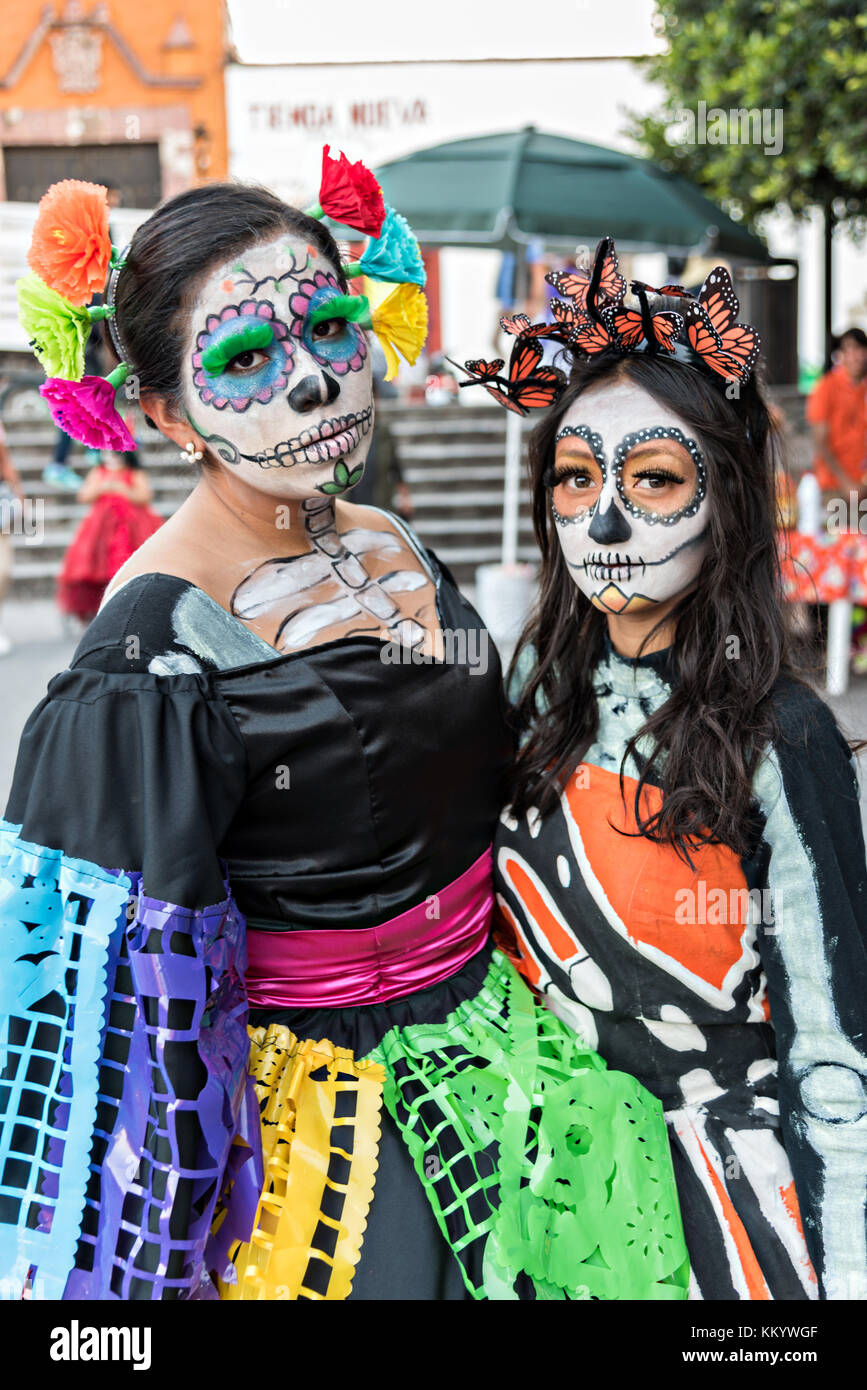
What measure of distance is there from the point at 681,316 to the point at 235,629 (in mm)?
745

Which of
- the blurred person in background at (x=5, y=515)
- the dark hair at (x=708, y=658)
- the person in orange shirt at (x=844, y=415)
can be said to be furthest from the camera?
the person in orange shirt at (x=844, y=415)

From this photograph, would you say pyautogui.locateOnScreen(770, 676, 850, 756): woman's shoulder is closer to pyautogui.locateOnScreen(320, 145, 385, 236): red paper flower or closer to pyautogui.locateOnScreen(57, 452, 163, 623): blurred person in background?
pyautogui.locateOnScreen(320, 145, 385, 236): red paper flower

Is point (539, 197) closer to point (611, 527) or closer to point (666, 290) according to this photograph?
point (666, 290)

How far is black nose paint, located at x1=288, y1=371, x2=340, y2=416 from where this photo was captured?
1.63 meters

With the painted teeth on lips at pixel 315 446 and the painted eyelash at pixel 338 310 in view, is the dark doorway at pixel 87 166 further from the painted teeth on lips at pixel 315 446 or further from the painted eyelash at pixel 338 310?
the painted teeth on lips at pixel 315 446

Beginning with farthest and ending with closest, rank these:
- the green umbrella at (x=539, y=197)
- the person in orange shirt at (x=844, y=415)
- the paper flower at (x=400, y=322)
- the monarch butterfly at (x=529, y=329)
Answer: the person in orange shirt at (x=844, y=415)
the green umbrella at (x=539, y=197)
the paper flower at (x=400, y=322)
the monarch butterfly at (x=529, y=329)

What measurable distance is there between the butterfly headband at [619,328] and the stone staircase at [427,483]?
663 cm

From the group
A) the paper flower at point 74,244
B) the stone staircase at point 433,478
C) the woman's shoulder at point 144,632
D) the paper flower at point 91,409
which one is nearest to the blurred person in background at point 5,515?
the stone staircase at point 433,478

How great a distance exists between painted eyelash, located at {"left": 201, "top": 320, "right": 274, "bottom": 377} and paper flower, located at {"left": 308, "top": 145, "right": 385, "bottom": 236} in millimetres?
261

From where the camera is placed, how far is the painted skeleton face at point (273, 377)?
163cm

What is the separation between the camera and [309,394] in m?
1.63

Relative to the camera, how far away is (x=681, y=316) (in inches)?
68.2

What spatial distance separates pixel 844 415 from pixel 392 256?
562 cm

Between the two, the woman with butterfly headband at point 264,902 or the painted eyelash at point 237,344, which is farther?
the painted eyelash at point 237,344
